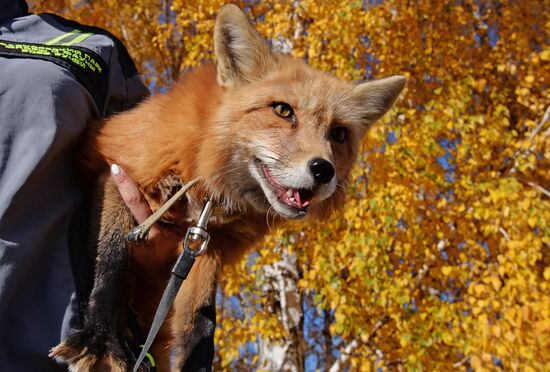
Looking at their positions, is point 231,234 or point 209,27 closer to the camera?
point 231,234

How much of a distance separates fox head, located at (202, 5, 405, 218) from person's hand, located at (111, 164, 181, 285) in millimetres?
323

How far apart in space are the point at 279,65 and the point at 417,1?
689 cm

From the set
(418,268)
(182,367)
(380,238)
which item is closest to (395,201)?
(380,238)

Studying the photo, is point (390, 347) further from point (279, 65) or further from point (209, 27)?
point (209, 27)

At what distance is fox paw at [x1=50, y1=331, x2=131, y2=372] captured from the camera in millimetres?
1430

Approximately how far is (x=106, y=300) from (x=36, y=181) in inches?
18.5

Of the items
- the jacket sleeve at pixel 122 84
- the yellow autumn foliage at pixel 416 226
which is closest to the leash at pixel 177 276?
the jacket sleeve at pixel 122 84

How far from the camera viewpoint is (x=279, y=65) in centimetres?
226

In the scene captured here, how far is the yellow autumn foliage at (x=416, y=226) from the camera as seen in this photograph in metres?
4.90

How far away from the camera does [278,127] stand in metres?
1.90

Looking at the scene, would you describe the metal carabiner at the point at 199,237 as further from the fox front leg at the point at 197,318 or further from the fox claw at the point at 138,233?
the fox front leg at the point at 197,318

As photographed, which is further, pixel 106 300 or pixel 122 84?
pixel 122 84

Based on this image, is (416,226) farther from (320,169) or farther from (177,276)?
(177,276)

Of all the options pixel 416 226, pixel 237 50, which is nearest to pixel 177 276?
pixel 237 50
